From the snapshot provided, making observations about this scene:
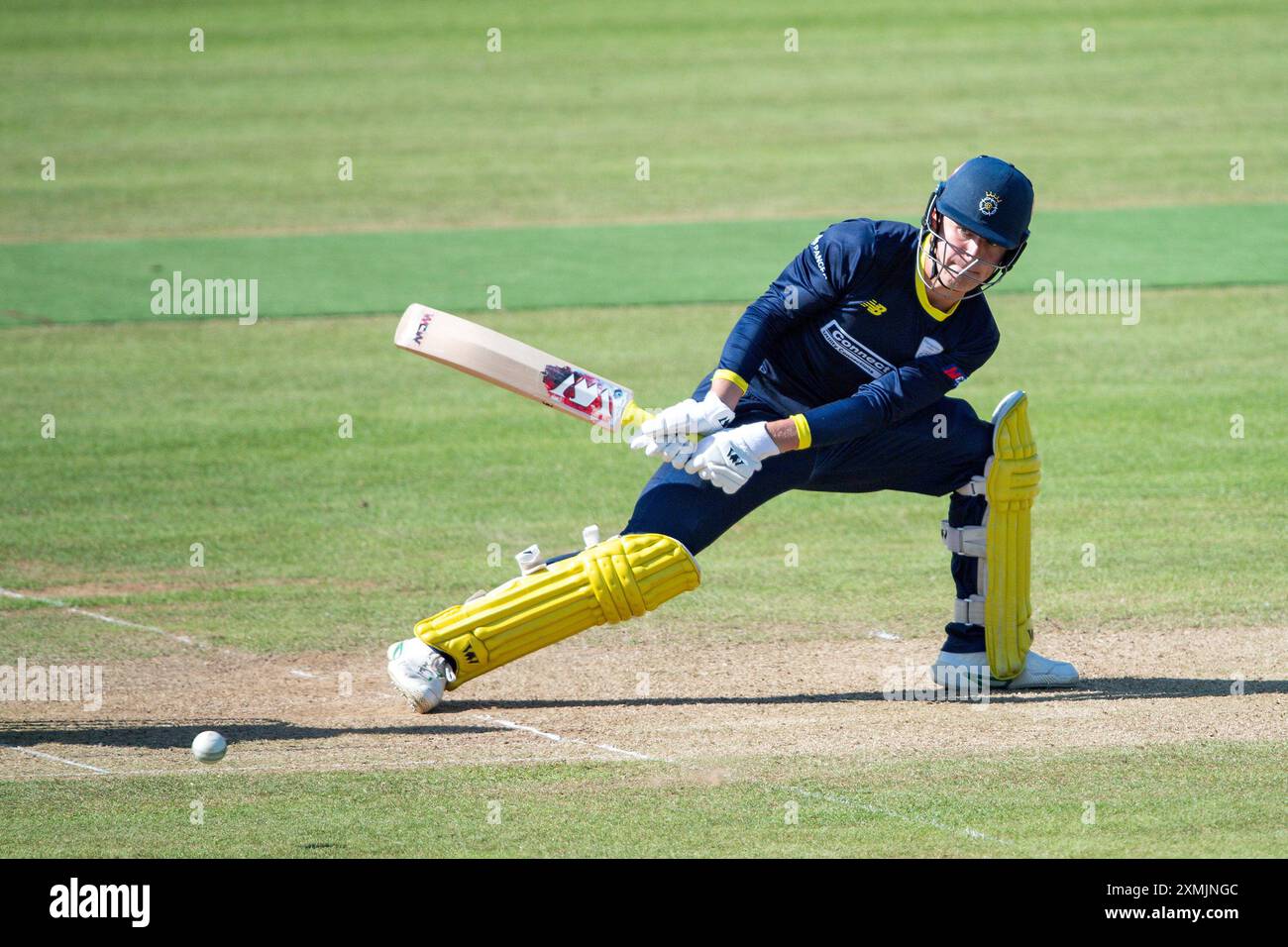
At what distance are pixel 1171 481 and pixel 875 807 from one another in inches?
207

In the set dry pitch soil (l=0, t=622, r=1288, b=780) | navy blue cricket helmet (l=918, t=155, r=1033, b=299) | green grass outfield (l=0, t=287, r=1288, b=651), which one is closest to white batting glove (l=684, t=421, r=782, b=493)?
dry pitch soil (l=0, t=622, r=1288, b=780)

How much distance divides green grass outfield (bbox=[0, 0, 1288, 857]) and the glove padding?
1232mm

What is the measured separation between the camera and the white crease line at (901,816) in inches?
221

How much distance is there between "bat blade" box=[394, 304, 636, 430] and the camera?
6.98 metres

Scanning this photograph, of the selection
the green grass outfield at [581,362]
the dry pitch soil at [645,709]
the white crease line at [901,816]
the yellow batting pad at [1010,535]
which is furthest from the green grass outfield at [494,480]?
the white crease line at [901,816]

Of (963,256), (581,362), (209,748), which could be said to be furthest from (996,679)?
(581,362)

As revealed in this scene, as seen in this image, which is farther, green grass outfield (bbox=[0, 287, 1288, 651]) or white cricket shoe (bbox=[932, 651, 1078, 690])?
green grass outfield (bbox=[0, 287, 1288, 651])

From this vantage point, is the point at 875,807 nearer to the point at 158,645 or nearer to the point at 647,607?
the point at 647,607

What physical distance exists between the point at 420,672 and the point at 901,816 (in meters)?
2.11

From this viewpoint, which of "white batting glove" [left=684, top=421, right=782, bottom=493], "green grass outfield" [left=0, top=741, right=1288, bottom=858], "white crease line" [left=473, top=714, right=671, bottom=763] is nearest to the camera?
"green grass outfield" [left=0, top=741, right=1288, bottom=858]

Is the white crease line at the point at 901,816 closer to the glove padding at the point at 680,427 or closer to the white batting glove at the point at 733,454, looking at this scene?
the white batting glove at the point at 733,454

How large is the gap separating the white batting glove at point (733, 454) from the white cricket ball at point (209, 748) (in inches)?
82.4

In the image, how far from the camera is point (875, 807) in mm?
5902

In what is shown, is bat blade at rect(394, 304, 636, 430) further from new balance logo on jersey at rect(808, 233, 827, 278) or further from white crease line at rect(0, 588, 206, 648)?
white crease line at rect(0, 588, 206, 648)
